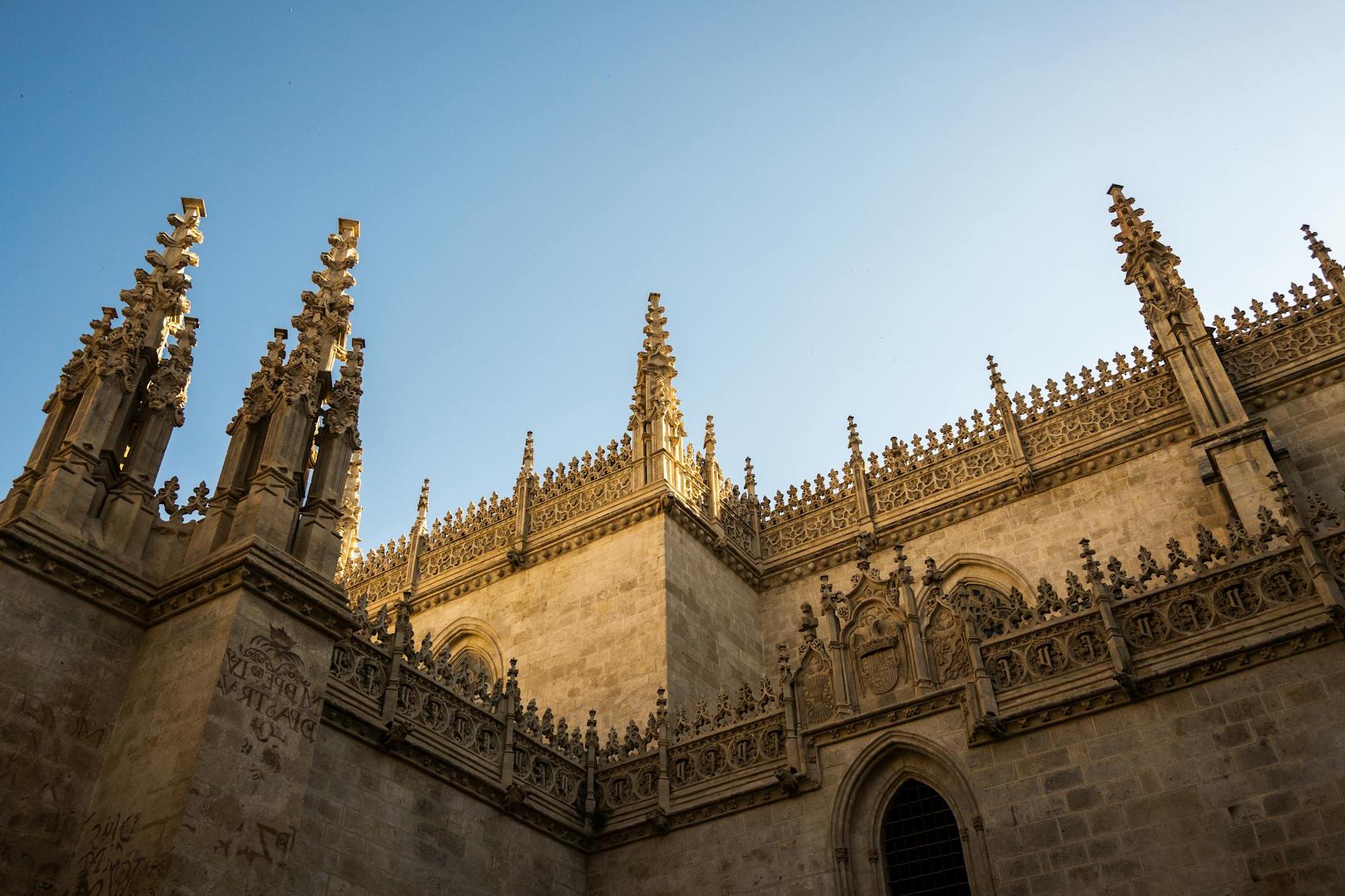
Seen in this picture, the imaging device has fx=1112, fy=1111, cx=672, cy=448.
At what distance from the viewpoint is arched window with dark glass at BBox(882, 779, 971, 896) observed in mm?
13430

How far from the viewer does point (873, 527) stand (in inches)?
879

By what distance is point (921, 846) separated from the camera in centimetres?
1380

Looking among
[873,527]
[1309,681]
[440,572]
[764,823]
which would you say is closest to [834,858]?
[764,823]

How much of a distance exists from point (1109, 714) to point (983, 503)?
349 inches

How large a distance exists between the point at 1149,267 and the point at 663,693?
1220 centimetres

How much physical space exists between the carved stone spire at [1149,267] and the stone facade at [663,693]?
217 millimetres

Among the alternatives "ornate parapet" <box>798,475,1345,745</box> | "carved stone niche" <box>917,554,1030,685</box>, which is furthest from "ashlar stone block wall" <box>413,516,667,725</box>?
"carved stone niche" <box>917,554,1030,685</box>

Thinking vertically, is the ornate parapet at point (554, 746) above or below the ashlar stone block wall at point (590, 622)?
below

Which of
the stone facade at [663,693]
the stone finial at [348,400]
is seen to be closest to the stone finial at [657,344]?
the stone facade at [663,693]

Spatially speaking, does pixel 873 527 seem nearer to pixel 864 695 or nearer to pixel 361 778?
pixel 864 695

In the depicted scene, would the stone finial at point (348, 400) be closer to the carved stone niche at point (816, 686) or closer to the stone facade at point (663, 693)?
the stone facade at point (663, 693)

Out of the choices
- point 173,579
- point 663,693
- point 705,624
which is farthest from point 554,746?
point 173,579

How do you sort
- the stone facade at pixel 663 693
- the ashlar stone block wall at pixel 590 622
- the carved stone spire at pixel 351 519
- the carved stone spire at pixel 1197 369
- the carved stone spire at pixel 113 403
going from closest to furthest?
the stone facade at pixel 663 693, the carved stone spire at pixel 113 403, the carved stone spire at pixel 1197 369, the ashlar stone block wall at pixel 590 622, the carved stone spire at pixel 351 519

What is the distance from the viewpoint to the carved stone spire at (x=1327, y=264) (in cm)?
1947
